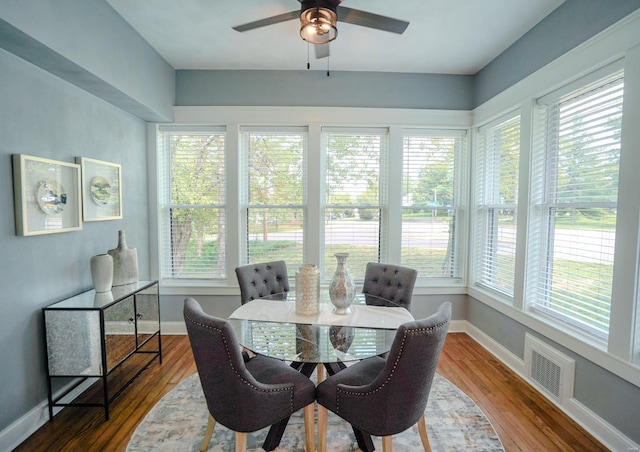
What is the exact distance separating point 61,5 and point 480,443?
3738mm

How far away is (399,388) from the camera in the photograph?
135 centimetres

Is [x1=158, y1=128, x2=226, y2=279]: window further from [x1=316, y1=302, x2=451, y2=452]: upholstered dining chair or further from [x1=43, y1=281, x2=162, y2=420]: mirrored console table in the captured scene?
[x1=316, y1=302, x2=451, y2=452]: upholstered dining chair

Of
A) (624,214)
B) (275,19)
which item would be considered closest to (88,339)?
(275,19)

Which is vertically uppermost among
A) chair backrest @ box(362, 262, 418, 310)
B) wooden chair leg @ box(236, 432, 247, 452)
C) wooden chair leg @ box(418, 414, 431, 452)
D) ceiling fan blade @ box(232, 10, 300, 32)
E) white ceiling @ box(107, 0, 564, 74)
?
white ceiling @ box(107, 0, 564, 74)

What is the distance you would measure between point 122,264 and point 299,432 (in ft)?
6.37

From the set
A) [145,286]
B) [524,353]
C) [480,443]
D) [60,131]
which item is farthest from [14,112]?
[524,353]

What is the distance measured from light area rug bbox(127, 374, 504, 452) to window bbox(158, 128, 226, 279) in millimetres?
1537

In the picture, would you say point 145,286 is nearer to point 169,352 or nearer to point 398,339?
point 169,352

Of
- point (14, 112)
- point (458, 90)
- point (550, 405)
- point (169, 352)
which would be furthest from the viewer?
point (458, 90)

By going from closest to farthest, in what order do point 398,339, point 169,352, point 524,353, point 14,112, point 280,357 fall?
point 398,339 < point 280,357 < point 14,112 < point 524,353 < point 169,352

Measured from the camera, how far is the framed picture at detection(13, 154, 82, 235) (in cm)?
180

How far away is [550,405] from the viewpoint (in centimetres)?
219

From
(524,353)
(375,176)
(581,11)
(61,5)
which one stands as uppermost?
(581,11)

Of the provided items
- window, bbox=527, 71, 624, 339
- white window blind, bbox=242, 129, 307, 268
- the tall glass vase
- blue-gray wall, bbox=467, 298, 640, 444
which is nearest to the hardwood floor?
blue-gray wall, bbox=467, 298, 640, 444
